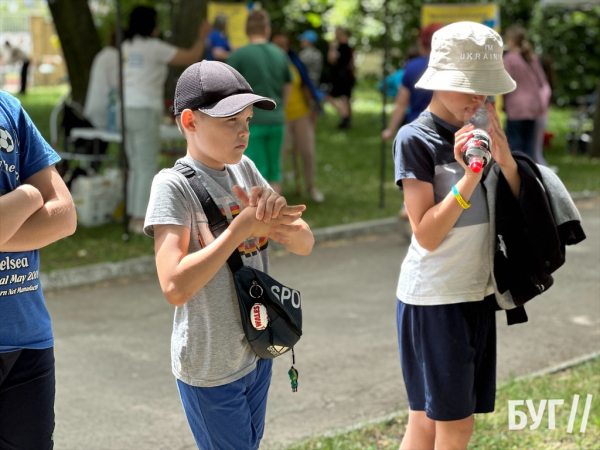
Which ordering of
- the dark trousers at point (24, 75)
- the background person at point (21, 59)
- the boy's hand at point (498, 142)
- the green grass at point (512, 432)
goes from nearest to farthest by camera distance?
the boy's hand at point (498, 142), the green grass at point (512, 432), the dark trousers at point (24, 75), the background person at point (21, 59)

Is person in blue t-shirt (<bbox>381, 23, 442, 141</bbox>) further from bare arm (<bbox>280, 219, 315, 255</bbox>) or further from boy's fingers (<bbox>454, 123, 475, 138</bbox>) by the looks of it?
bare arm (<bbox>280, 219, 315, 255</bbox>)

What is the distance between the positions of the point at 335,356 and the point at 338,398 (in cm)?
76

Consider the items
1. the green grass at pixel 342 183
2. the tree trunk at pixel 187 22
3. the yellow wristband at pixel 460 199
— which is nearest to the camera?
the yellow wristband at pixel 460 199

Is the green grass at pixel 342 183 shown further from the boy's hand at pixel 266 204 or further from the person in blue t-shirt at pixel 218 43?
the boy's hand at pixel 266 204

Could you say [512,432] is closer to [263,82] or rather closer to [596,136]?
[263,82]

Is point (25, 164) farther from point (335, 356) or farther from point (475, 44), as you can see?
point (335, 356)

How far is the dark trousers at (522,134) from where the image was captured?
42.0 feet

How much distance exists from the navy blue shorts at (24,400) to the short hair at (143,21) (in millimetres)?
6726

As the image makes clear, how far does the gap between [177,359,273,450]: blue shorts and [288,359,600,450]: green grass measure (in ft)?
4.82

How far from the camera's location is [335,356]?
5.66m

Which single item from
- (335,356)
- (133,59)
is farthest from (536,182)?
(133,59)

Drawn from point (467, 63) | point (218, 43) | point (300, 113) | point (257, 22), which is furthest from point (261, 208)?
point (218, 43)

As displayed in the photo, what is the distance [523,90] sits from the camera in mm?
12531

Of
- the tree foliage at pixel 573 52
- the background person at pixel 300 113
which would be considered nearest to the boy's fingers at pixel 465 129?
the background person at pixel 300 113
